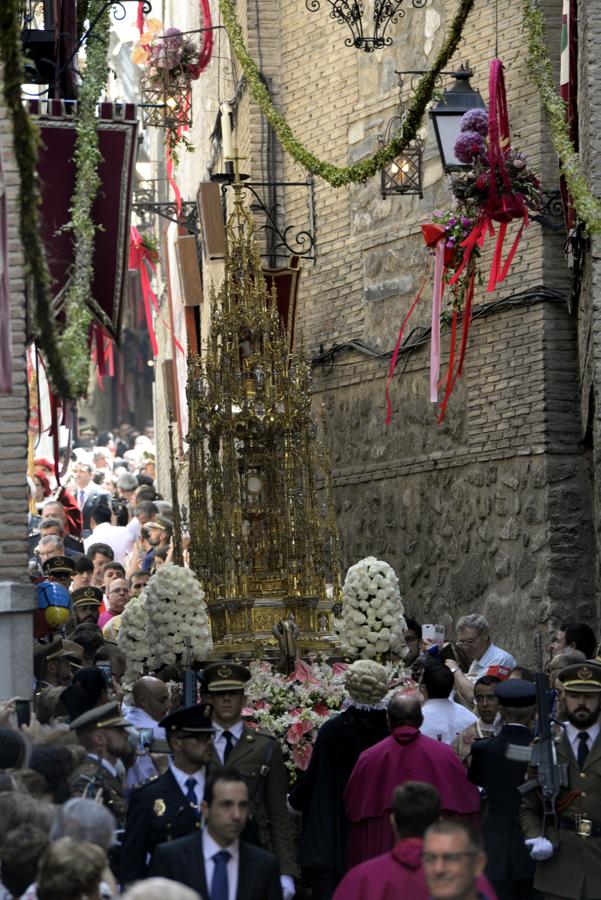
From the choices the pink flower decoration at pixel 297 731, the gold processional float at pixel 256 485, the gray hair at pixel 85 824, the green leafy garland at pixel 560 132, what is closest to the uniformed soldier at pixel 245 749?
the pink flower decoration at pixel 297 731

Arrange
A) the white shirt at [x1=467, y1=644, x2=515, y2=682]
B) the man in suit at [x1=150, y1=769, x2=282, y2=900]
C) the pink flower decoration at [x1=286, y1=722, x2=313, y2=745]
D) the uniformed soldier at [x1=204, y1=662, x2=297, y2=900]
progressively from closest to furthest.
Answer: the man in suit at [x1=150, y1=769, x2=282, y2=900] < the uniformed soldier at [x1=204, y1=662, x2=297, y2=900] < the pink flower decoration at [x1=286, y1=722, x2=313, y2=745] < the white shirt at [x1=467, y1=644, x2=515, y2=682]

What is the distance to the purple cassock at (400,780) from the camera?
10.3 metres

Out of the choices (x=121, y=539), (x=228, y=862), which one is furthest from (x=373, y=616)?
(x=121, y=539)

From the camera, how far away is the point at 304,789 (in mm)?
11203

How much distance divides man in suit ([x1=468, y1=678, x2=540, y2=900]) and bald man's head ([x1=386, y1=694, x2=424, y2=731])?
36 centimetres

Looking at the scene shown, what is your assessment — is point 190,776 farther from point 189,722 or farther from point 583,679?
point 583,679

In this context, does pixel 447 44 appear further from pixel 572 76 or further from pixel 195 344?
pixel 195 344

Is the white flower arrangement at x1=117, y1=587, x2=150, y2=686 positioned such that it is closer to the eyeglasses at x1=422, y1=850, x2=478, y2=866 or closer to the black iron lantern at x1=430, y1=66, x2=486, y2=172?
the black iron lantern at x1=430, y1=66, x2=486, y2=172

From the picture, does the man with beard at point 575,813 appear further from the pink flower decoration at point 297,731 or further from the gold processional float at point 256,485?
the gold processional float at point 256,485

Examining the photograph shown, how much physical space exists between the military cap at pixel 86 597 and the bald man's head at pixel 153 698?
12.5 feet

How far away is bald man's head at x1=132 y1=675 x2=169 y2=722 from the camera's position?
37.1 ft

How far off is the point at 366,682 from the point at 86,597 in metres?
4.54

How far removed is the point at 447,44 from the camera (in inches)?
491

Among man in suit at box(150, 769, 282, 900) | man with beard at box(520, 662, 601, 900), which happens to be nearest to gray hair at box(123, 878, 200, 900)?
man in suit at box(150, 769, 282, 900)
